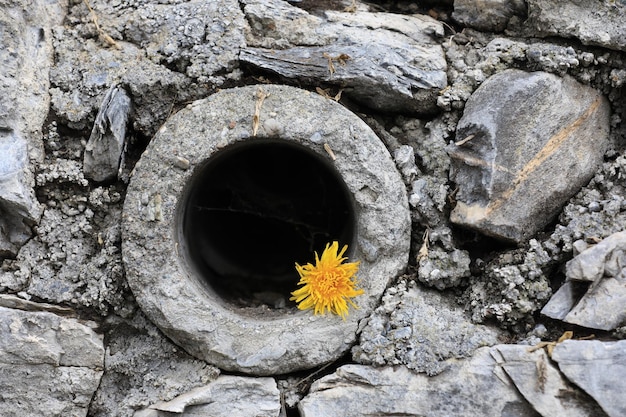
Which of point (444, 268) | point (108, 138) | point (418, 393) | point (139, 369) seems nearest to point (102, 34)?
point (108, 138)

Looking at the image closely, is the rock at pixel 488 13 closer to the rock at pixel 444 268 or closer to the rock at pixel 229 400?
the rock at pixel 444 268

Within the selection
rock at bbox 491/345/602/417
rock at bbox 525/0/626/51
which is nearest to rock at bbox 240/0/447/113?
rock at bbox 525/0/626/51

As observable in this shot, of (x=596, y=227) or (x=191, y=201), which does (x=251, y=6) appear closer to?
(x=191, y=201)

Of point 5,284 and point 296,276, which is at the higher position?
point 296,276

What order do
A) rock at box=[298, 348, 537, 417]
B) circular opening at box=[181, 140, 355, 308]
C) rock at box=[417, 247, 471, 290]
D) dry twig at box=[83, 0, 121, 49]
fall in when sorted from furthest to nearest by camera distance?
circular opening at box=[181, 140, 355, 308]
dry twig at box=[83, 0, 121, 49]
rock at box=[417, 247, 471, 290]
rock at box=[298, 348, 537, 417]

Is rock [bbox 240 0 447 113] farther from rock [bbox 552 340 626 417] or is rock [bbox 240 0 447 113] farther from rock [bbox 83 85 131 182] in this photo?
rock [bbox 552 340 626 417]

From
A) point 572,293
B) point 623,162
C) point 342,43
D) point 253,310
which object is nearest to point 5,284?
point 253,310
